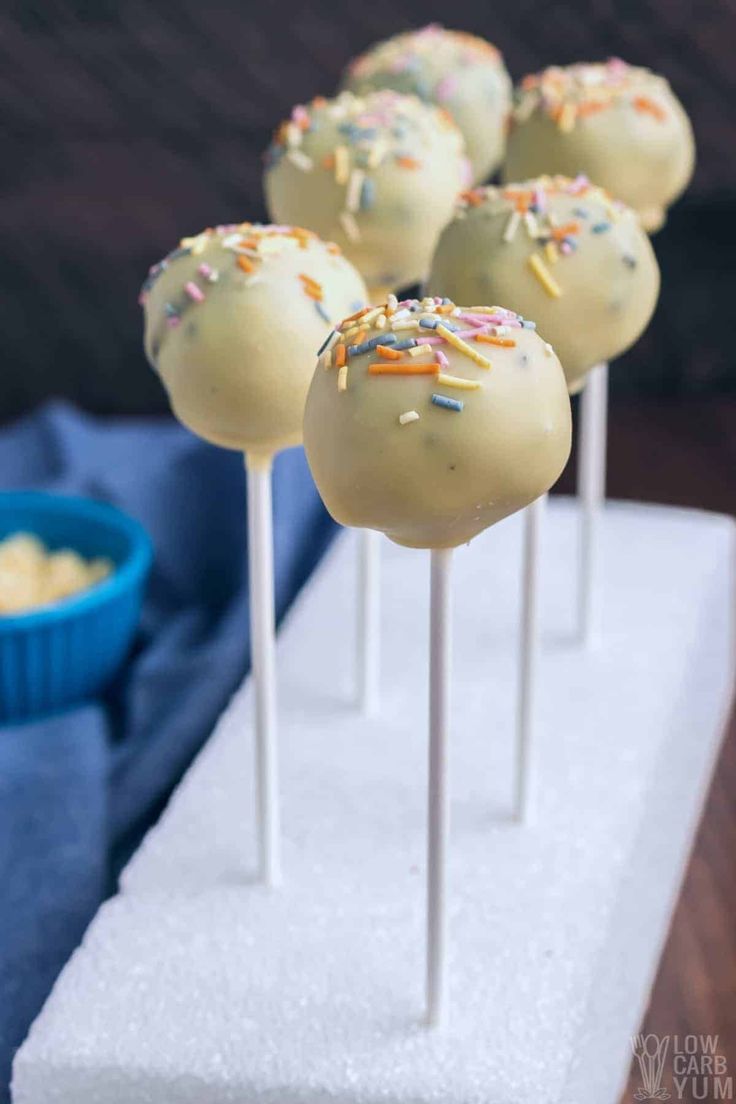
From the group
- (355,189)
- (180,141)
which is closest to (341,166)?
(355,189)

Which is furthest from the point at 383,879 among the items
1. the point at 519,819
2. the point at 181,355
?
the point at 181,355

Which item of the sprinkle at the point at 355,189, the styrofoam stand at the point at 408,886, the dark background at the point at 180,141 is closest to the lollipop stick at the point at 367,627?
the styrofoam stand at the point at 408,886

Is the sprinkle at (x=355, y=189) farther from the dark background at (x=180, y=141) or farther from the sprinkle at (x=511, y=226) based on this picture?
the dark background at (x=180, y=141)

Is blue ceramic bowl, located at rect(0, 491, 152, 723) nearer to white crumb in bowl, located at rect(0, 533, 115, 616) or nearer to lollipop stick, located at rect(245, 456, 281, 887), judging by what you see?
white crumb in bowl, located at rect(0, 533, 115, 616)

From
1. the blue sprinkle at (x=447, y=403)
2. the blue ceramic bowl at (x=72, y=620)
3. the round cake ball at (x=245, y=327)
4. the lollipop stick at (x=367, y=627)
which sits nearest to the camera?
the blue sprinkle at (x=447, y=403)

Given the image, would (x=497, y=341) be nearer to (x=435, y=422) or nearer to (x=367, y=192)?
(x=435, y=422)

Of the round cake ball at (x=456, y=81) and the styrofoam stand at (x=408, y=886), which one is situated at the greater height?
the round cake ball at (x=456, y=81)

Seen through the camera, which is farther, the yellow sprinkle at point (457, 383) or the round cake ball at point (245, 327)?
the round cake ball at point (245, 327)
